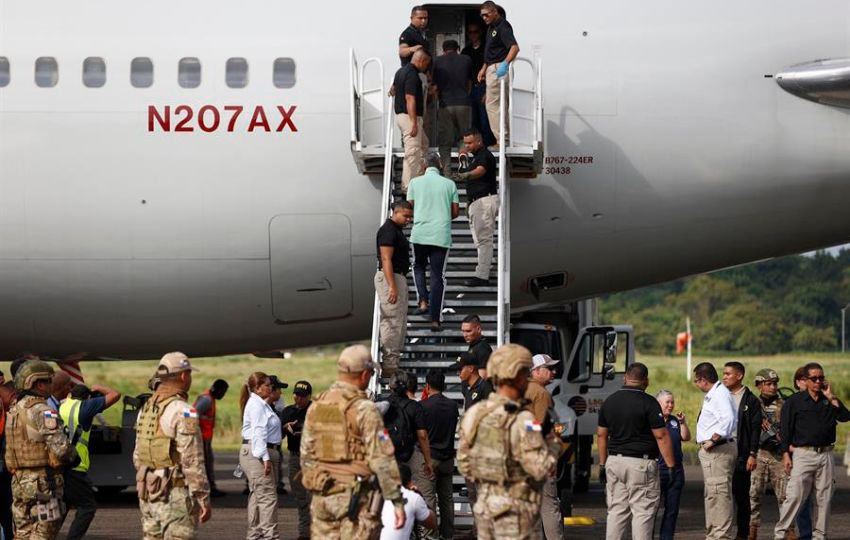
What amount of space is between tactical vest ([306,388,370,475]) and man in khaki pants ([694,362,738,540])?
593cm

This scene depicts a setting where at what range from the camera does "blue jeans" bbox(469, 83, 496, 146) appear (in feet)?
56.3

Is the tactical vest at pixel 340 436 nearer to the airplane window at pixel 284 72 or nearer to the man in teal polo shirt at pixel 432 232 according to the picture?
the man in teal polo shirt at pixel 432 232

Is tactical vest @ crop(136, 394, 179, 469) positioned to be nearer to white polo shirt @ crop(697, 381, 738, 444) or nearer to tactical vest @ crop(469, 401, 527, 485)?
tactical vest @ crop(469, 401, 527, 485)

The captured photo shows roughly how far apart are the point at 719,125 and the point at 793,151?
94 cm

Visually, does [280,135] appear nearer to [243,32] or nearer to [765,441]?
[243,32]

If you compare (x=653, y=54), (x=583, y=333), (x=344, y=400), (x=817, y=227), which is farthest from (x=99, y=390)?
(x=583, y=333)

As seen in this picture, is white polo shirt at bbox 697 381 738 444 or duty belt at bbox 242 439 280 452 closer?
white polo shirt at bbox 697 381 738 444

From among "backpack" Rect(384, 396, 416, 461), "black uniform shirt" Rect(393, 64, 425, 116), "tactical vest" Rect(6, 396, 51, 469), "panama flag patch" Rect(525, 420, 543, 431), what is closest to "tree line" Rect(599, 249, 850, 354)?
"black uniform shirt" Rect(393, 64, 425, 116)

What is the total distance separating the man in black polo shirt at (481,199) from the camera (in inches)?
632

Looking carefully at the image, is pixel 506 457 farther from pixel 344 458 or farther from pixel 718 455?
pixel 718 455

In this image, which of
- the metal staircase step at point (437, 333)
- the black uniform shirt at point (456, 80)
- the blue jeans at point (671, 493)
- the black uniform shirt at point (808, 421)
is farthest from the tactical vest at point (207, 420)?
the black uniform shirt at point (808, 421)

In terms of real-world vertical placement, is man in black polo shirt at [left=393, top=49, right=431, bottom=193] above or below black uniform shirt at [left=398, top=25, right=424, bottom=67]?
below

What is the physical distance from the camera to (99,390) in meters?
14.2

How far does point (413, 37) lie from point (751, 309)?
76.0m
